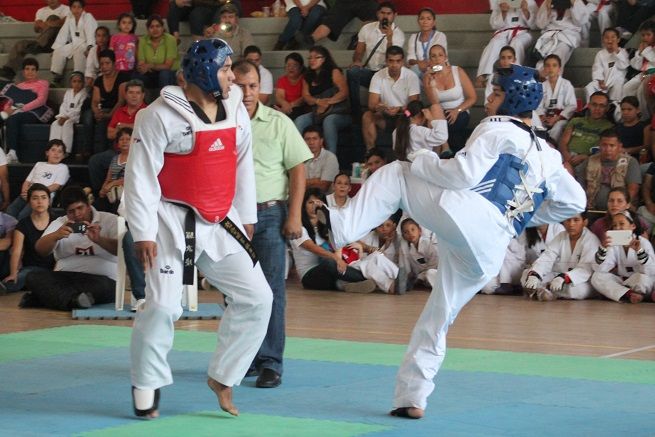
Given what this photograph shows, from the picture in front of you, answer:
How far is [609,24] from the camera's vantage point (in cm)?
1410

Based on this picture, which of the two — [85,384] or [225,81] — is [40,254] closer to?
[85,384]

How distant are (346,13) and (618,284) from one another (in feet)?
20.1

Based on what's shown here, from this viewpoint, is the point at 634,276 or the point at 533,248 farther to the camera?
the point at 533,248

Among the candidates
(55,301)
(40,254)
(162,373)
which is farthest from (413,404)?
(40,254)

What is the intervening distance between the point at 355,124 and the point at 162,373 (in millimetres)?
9159

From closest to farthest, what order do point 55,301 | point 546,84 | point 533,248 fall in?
point 55,301, point 533,248, point 546,84

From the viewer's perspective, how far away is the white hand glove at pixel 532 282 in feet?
38.1

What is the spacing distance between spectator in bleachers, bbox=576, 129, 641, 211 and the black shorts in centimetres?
439

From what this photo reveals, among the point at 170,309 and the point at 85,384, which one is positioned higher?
the point at 170,309

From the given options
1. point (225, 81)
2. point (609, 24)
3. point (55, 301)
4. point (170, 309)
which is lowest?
point (55, 301)

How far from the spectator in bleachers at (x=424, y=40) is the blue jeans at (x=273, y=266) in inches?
306

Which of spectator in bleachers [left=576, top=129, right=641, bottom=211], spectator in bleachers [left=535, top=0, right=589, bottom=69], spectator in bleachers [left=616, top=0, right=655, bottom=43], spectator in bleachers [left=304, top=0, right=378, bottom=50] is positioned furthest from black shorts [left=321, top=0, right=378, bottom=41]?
spectator in bleachers [left=576, top=129, right=641, bottom=211]

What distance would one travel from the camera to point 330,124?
1423cm

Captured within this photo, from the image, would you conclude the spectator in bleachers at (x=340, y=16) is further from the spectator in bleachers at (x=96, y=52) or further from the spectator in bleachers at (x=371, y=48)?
the spectator in bleachers at (x=96, y=52)
